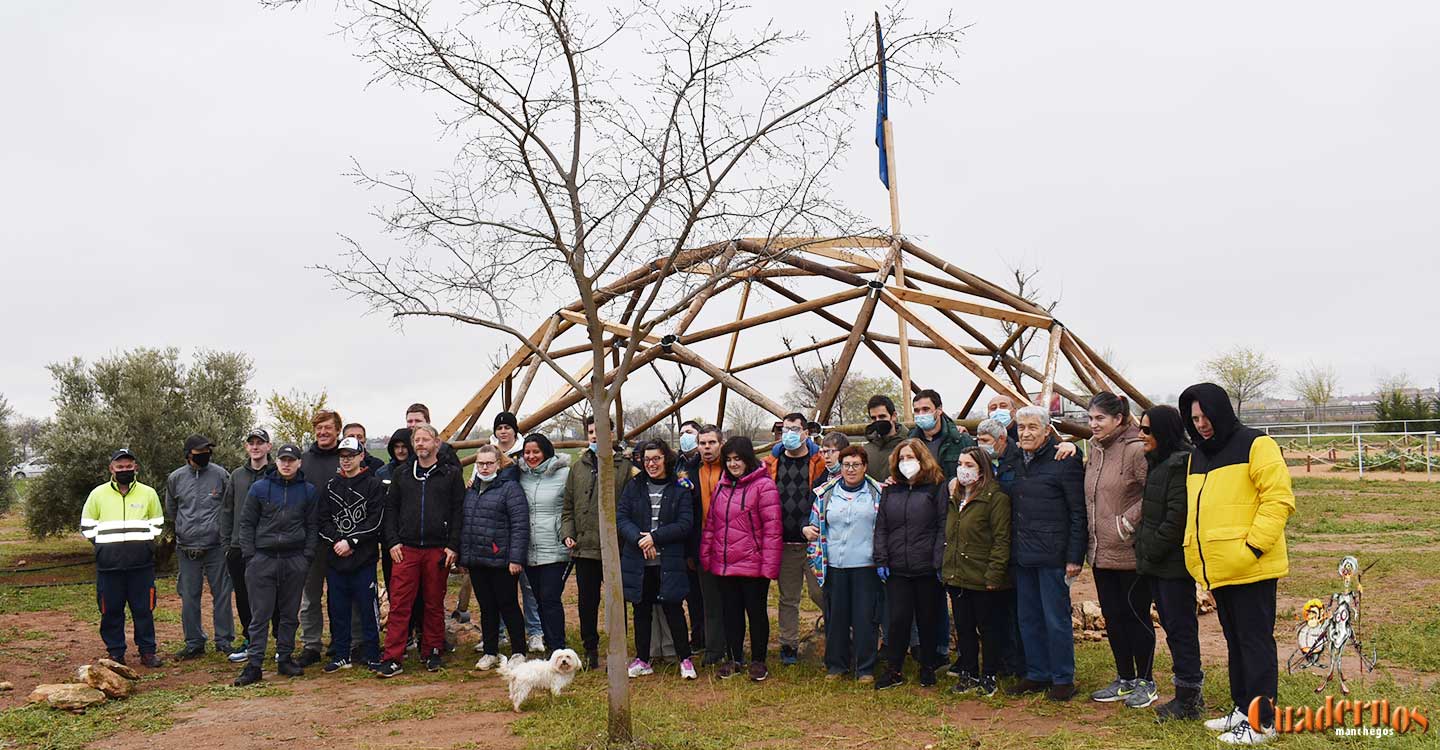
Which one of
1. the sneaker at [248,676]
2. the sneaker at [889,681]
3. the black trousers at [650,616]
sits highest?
the black trousers at [650,616]

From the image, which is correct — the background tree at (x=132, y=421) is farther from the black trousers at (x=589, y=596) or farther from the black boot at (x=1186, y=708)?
the black boot at (x=1186, y=708)

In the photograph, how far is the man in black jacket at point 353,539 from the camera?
736 cm

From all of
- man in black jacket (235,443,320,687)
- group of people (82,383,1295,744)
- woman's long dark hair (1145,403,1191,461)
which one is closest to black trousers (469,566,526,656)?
group of people (82,383,1295,744)

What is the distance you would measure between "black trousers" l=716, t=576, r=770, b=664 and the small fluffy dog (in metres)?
1.15

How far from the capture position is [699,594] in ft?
24.6

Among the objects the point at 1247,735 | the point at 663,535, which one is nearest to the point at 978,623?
the point at 1247,735

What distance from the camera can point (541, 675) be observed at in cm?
618

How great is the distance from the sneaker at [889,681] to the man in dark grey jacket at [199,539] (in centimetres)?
526

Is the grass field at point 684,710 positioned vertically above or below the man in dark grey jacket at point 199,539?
below

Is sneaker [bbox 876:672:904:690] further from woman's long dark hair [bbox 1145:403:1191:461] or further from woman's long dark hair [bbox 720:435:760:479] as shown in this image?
A: woman's long dark hair [bbox 1145:403:1191:461]

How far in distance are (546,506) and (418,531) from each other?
93 centimetres

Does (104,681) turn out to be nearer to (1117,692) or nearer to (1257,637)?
(1117,692)

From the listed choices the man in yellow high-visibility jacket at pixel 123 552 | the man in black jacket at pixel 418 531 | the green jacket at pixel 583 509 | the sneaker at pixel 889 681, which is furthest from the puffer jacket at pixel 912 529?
the man in yellow high-visibility jacket at pixel 123 552

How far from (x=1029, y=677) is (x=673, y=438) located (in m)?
12.6
